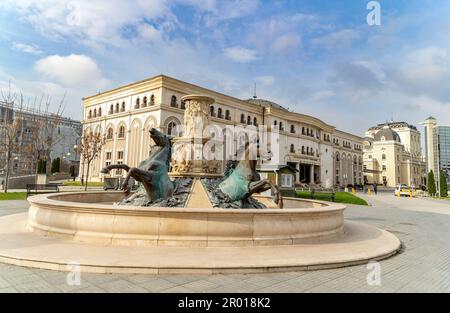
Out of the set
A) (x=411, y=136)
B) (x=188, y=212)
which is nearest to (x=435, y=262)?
(x=188, y=212)

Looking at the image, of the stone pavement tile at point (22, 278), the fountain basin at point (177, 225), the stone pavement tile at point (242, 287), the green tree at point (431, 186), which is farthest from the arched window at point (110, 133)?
the green tree at point (431, 186)

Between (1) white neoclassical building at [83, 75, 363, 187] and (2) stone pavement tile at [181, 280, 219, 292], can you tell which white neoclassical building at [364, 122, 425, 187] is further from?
(2) stone pavement tile at [181, 280, 219, 292]

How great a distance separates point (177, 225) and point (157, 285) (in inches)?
78.5

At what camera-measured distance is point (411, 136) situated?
107 meters

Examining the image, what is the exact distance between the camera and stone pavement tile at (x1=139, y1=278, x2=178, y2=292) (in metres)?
4.38

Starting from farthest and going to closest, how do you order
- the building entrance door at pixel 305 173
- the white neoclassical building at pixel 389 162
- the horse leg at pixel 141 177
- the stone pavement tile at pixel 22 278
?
the white neoclassical building at pixel 389 162
the building entrance door at pixel 305 173
the horse leg at pixel 141 177
the stone pavement tile at pixel 22 278

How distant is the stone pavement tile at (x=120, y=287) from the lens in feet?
14.2

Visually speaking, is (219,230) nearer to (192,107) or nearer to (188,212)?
(188,212)

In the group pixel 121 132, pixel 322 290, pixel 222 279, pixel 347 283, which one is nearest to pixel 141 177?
pixel 222 279

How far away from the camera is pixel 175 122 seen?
137ft

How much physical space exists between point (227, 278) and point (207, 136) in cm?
833

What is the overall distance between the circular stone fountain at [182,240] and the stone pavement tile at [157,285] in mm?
366

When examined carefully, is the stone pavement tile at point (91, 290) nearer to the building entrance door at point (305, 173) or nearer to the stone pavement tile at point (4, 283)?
the stone pavement tile at point (4, 283)

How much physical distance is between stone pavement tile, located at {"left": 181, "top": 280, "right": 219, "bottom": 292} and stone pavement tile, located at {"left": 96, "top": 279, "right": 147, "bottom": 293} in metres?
0.69
